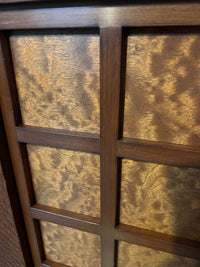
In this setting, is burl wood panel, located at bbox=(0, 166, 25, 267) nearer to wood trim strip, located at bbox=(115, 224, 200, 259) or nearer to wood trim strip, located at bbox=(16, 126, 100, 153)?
wood trim strip, located at bbox=(16, 126, 100, 153)

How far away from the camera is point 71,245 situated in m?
0.80

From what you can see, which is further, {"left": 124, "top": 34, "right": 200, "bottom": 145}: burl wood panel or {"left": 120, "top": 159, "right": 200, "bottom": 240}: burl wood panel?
{"left": 120, "top": 159, "right": 200, "bottom": 240}: burl wood panel

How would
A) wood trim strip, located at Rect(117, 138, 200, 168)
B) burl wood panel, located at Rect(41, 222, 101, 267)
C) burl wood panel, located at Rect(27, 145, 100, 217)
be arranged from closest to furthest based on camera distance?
wood trim strip, located at Rect(117, 138, 200, 168), burl wood panel, located at Rect(27, 145, 100, 217), burl wood panel, located at Rect(41, 222, 101, 267)

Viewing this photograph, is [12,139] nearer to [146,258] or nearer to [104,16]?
[104,16]

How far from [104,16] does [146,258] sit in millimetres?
762

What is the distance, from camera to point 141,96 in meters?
0.51

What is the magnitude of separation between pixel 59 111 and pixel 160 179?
36cm

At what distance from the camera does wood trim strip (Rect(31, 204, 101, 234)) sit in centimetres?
70

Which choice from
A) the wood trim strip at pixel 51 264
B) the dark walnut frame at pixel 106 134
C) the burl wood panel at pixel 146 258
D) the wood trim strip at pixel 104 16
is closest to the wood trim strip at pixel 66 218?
the dark walnut frame at pixel 106 134

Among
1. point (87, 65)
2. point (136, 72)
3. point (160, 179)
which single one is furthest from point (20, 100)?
point (160, 179)

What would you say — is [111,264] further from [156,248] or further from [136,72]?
[136,72]

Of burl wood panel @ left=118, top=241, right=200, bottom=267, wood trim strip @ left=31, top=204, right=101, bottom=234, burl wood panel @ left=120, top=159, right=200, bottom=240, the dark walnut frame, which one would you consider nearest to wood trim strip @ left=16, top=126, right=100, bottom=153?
the dark walnut frame

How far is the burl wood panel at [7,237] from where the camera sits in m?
0.72

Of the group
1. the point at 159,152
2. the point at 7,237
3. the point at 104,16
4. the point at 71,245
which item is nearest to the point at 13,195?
the point at 7,237
